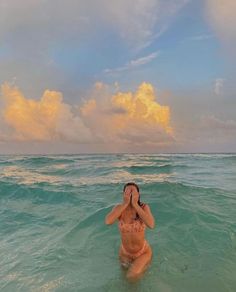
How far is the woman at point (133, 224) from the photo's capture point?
643 centimetres

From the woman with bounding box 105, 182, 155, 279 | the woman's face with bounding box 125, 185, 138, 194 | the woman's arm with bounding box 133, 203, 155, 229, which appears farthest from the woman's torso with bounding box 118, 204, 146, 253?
the woman's face with bounding box 125, 185, 138, 194

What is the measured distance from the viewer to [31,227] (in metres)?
11.5

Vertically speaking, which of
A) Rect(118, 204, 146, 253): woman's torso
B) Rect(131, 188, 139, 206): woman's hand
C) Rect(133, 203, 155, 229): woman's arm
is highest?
Rect(131, 188, 139, 206): woman's hand

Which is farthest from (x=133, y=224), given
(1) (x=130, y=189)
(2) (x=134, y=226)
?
(1) (x=130, y=189)

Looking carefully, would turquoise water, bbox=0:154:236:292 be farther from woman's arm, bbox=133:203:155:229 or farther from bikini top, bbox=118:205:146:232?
woman's arm, bbox=133:203:155:229

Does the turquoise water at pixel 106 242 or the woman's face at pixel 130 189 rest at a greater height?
the woman's face at pixel 130 189

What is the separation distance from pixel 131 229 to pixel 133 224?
4.1 inches

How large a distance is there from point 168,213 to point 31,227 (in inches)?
184

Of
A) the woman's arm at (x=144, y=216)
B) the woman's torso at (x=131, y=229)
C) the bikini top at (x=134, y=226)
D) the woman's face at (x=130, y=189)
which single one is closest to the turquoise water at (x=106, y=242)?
the woman's torso at (x=131, y=229)

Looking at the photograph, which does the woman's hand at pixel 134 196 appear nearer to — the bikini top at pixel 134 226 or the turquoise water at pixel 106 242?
the bikini top at pixel 134 226

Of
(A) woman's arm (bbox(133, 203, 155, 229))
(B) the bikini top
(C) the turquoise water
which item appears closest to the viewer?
(A) woman's arm (bbox(133, 203, 155, 229))

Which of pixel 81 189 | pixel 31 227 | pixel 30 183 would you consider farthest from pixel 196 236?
pixel 30 183

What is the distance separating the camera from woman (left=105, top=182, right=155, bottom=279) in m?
6.43

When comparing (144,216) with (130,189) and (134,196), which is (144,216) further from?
(130,189)
